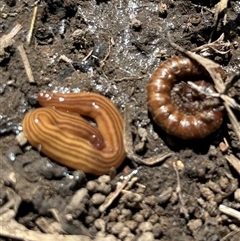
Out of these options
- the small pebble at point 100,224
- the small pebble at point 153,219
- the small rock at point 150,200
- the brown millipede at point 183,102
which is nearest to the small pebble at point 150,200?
the small rock at point 150,200

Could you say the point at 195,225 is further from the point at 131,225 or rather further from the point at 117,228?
the point at 117,228

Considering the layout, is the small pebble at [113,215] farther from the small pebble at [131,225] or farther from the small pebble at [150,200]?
the small pebble at [150,200]

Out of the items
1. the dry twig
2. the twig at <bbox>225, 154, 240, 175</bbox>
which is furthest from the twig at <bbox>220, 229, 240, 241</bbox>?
the dry twig

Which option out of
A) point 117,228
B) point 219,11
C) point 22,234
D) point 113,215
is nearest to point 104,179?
point 113,215

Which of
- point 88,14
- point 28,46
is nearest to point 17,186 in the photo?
point 28,46

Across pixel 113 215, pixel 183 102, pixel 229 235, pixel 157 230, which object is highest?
pixel 183 102

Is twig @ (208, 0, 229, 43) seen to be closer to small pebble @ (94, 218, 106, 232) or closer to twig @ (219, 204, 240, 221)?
twig @ (219, 204, 240, 221)
